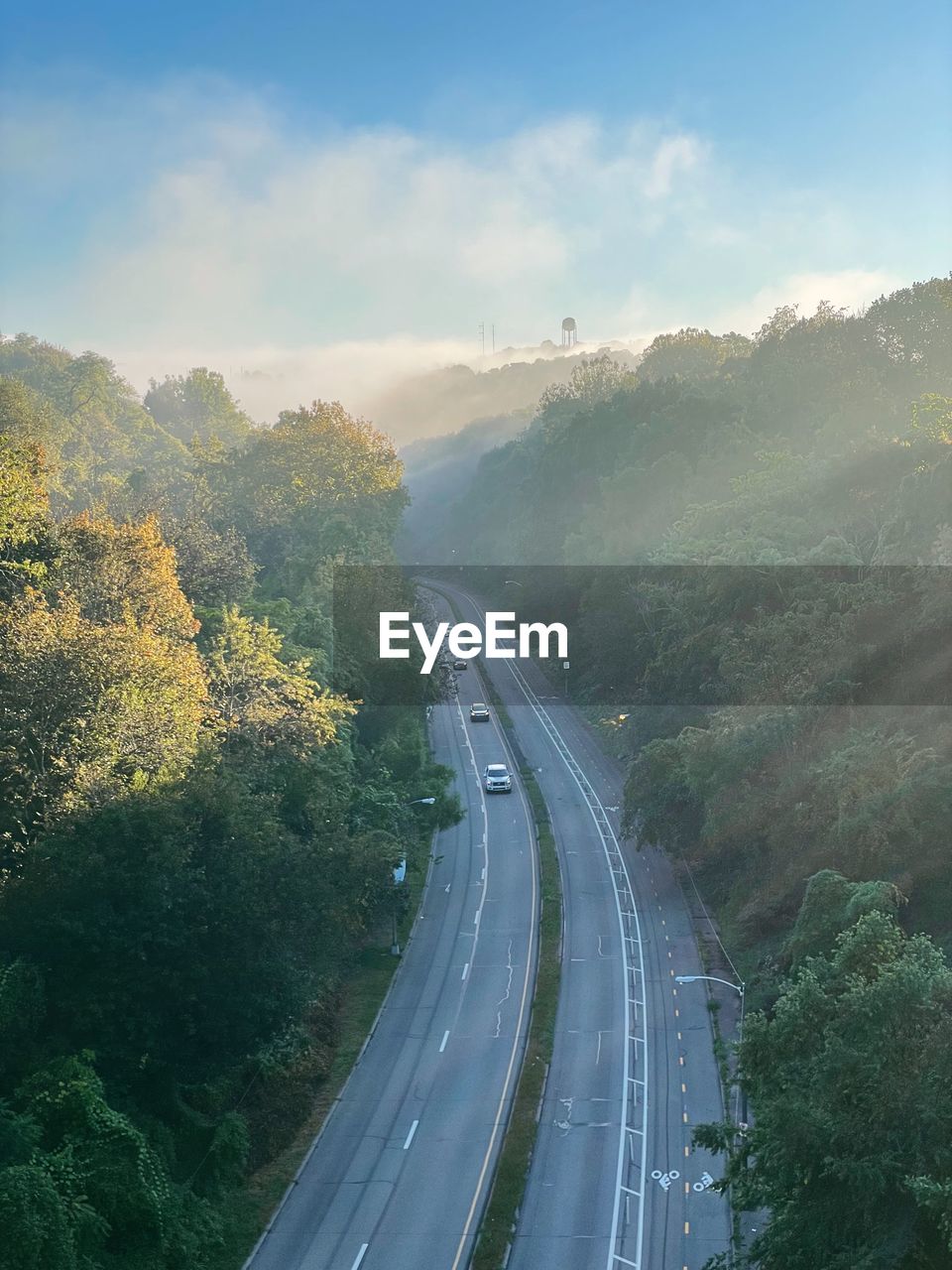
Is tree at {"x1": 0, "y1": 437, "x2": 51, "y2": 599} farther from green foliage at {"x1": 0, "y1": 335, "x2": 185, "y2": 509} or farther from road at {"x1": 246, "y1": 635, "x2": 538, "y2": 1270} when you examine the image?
green foliage at {"x1": 0, "y1": 335, "x2": 185, "y2": 509}

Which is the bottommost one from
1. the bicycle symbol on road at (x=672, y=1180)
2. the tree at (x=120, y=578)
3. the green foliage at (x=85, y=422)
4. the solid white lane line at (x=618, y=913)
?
the bicycle symbol on road at (x=672, y=1180)

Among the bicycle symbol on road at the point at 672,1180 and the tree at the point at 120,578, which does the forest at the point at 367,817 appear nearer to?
the tree at the point at 120,578

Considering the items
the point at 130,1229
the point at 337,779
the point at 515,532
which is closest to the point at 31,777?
the point at 130,1229

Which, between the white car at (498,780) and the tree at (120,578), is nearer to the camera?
the tree at (120,578)

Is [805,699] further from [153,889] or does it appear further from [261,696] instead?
[153,889]

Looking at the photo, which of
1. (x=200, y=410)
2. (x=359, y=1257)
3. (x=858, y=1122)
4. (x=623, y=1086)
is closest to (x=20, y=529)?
(x=359, y=1257)

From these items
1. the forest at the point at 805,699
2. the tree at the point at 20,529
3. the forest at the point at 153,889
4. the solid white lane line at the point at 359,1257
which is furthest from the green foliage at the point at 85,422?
the solid white lane line at the point at 359,1257

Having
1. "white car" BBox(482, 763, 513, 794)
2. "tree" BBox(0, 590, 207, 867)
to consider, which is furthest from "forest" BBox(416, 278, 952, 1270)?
"tree" BBox(0, 590, 207, 867)
